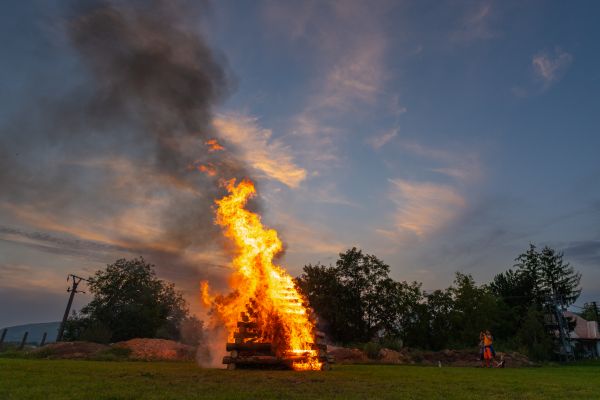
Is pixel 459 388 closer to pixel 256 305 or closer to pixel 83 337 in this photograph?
pixel 256 305

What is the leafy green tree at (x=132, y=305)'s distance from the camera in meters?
49.1

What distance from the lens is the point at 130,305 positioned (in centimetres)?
5084

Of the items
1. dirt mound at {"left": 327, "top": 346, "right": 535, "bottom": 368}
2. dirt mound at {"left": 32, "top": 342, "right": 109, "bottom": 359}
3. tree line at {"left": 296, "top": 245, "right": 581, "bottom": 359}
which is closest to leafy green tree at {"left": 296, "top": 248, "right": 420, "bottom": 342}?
tree line at {"left": 296, "top": 245, "right": 581, "bottom": 359}

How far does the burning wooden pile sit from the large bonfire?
0.05 m

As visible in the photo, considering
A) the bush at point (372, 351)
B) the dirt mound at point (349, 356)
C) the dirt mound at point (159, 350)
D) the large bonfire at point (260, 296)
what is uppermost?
the large bonfire at point (260, 296)

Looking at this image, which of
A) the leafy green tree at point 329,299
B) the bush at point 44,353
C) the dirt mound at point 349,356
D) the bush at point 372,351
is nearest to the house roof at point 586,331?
the leafy green tree at point 329,299

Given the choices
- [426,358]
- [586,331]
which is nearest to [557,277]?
[586,331]

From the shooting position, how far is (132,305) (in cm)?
5097

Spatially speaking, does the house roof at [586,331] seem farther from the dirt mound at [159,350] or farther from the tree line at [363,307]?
the dirt mound at [159,350]

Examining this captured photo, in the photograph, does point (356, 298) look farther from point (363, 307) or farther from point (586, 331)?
point (586, 331)

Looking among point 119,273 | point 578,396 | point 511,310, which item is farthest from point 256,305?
point 511,310

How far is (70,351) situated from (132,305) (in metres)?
26.1

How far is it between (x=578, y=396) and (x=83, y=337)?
39.9m

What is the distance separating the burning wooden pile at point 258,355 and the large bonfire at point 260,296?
5cm
